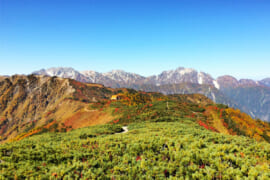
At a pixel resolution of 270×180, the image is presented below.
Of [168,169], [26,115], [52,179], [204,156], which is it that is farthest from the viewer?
[26,115]

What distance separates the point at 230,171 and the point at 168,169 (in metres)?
4.04

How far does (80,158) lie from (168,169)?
753cm

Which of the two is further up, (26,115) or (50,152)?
(50,152)

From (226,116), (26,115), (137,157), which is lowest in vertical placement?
(26,115)

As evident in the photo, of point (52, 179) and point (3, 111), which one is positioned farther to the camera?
point (3, 111)

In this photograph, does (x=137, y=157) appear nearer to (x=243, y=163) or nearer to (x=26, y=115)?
(x=243, y=163)

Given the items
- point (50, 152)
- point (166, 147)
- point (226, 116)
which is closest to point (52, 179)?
point (50, 152)

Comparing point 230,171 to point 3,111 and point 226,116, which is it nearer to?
point 226,116

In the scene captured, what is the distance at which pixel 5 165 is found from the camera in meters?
10.5

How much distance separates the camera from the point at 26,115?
194625mm

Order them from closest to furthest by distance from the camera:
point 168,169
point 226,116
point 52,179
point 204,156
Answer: point 52,179, point 168,169, point 204,156, point 226,116

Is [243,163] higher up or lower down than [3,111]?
higher up

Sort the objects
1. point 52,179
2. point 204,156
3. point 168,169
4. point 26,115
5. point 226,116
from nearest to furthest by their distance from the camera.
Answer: point 52,179 → point 168,169 → point 204,156 → point 226,116 → point 26,115

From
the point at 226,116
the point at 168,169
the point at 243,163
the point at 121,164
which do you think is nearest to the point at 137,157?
the point at 121,164
